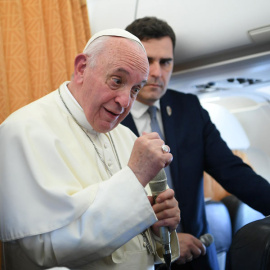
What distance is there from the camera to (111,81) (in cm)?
144

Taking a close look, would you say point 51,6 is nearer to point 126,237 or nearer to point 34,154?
point 34,154

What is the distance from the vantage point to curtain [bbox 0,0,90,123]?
190cm

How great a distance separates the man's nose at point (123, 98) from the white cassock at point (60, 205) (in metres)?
0.25

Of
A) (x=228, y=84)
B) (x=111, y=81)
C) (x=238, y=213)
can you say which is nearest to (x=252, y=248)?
(x=111, y=81)

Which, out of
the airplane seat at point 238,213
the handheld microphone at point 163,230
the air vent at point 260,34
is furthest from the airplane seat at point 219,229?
the handheld microphone at point 163,230

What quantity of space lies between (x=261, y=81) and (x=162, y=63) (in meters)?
1.49

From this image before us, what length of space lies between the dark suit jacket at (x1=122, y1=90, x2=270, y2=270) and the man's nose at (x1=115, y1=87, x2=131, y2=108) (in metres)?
0.85

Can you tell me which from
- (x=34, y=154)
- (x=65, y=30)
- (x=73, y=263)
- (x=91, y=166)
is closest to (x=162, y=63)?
→ (x=65, y=30)

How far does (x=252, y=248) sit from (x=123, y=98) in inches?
28.3

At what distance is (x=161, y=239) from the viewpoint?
1455 millimetres

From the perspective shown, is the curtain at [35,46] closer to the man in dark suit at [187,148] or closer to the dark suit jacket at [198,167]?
the man in dark suit at [187,148]

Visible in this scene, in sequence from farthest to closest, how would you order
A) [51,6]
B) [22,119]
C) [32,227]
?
[51,6], [22,119], [32,227]

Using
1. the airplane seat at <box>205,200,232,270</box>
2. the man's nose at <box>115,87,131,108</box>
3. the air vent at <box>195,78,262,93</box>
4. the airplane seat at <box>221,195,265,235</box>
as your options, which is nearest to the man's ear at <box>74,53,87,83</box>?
the man's nose at <box>115,87,131,108</box>

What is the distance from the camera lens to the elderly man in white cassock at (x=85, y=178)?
1203 mm
